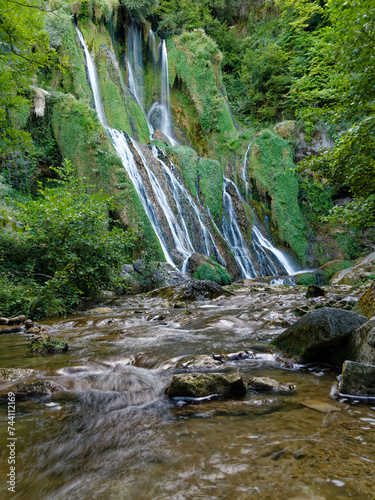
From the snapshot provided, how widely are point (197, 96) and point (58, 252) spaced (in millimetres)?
19223

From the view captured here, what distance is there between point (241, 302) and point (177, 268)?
457 cm

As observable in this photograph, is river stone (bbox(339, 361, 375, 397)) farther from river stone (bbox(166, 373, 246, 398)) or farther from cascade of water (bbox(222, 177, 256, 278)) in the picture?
cascade of water (bbox(222, 177, 256, 278))

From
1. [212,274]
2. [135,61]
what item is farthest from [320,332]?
[135,61]

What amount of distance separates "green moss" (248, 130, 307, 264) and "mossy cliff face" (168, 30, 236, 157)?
9.43ft

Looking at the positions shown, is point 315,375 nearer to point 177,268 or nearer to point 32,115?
point 177,268

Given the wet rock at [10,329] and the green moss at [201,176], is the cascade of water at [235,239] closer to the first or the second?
the green moss at [201,176]

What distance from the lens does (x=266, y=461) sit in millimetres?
1369

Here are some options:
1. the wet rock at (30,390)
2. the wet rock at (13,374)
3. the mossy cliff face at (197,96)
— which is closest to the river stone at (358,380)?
the wet rock at (30,390)

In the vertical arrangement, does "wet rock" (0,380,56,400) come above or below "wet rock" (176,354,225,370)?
above

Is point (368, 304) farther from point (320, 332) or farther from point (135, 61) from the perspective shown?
point (135, 61)

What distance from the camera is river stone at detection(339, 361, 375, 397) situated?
206cm

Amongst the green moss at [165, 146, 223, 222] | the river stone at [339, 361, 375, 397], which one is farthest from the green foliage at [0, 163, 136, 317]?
the green moss at [165, 146, 223, 222]

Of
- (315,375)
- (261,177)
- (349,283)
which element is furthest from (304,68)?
(315,375)

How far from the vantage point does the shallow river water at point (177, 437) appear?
124cm
